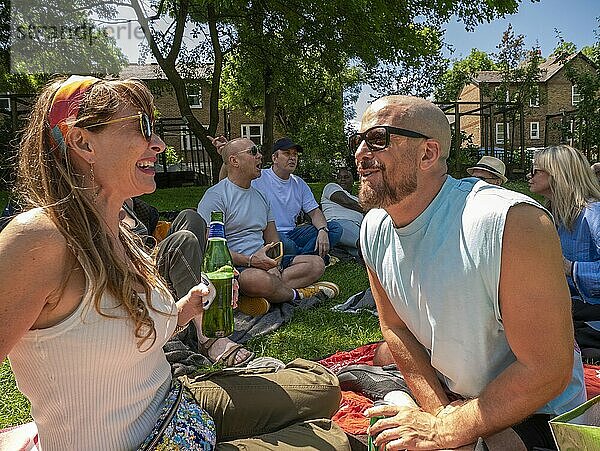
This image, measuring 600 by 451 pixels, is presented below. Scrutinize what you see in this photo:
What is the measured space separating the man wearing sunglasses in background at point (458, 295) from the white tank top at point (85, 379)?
982 mm

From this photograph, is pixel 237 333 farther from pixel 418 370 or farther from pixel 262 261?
pixel 418 370

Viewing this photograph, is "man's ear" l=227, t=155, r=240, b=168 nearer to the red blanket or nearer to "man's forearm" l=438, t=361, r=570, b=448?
the red blanket

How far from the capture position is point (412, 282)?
249cm

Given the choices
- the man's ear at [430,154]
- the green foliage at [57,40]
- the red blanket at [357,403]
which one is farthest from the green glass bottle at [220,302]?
the green foliage at [57,40]

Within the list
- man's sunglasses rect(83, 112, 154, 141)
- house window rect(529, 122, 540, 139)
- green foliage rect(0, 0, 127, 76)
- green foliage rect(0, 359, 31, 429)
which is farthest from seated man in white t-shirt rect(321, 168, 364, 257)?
house window rect(529, 122, 540, 139)

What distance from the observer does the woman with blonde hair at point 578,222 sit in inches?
176

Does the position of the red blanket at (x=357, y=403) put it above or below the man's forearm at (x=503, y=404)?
below

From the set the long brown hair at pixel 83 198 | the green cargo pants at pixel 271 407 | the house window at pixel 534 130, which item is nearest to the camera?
the long brown hair at pixel 83 198

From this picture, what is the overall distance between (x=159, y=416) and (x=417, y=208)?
1.32 meters

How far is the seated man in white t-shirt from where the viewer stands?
8719 mm

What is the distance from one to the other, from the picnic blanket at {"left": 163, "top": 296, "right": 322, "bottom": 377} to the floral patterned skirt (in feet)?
6.52

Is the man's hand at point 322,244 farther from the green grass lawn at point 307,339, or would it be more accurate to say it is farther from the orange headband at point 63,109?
the orange headband at point 63,109

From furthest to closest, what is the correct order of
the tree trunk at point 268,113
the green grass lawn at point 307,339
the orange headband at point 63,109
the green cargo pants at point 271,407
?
the tree trunk at point 268,113 < the green grass lawn at point 307,339 < the green cargo pants at point 271,407 < the orange headband at point 63,109

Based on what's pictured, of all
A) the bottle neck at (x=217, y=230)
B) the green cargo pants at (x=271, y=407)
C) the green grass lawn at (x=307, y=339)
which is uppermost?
the bottle neck at (x=217, y=230)
